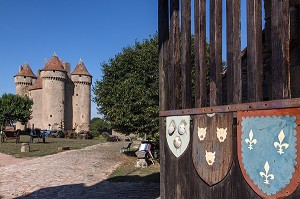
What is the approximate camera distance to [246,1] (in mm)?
2750

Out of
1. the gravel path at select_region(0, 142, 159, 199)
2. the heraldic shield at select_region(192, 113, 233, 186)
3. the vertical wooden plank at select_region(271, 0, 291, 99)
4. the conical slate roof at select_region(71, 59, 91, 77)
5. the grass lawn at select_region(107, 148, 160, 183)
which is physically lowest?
the grass lawn at select_region(107, 148, 160, 183)

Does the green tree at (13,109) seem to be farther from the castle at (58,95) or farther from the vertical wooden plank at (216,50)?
the vertical wooden plank at (216,50)

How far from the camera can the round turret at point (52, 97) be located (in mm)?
55500

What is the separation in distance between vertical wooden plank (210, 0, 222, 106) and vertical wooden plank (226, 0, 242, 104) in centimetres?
12

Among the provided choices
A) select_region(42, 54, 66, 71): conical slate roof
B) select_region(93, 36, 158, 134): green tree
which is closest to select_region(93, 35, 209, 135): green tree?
select_region(93, 36, 158, 134): green tree

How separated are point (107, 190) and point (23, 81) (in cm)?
5995

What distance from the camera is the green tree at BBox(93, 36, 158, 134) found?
14.1 m

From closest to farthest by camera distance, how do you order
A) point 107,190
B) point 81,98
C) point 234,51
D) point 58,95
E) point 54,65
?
point 234,51, point 107,190, point 58,95, point 54,65, point 81,98

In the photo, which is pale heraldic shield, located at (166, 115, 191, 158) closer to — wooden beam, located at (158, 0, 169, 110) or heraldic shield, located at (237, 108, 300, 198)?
wooden beam, located at (158, 0, 169, 110)

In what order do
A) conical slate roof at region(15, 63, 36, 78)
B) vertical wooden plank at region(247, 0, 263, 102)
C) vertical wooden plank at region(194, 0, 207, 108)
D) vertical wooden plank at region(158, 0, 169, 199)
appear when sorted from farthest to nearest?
conical slate roof at region(15, 63, 36, 78)
vertical wooden plank at region(158, 0, 169, 199)
vertical wooden plank at region(194, 0, 207, 108)
vertical wooden plank at region(247, 0, 263, 102)

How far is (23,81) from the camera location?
6322 centimetres

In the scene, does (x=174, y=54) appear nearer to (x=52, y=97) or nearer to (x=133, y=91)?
(x=133, y=91)

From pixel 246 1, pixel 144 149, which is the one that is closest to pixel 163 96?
pixel 246 1

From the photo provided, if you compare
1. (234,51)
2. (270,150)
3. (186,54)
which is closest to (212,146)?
(270,150)
